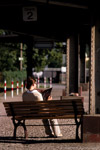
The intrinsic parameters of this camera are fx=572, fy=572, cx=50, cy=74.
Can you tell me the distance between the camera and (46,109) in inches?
404

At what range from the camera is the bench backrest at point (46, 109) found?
33.4 feet

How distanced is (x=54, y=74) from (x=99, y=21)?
6880cm

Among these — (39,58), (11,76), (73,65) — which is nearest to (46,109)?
(73,65)

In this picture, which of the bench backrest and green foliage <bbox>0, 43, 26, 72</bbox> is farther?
green foliage <bbox>0, 43, 26, 72</bbox>

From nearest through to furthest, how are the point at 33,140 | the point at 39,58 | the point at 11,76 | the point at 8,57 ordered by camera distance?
1. the point at 33,140
2. the point at 11,76
3. the point at 8,57
4. the point at 39,58

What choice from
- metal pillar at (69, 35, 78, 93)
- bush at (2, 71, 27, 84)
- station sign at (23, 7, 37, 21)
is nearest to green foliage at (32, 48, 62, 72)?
bush at (2, 71, 27, 84)

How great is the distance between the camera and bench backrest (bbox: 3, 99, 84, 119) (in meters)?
10.2

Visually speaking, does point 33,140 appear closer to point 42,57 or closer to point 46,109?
point 46,109

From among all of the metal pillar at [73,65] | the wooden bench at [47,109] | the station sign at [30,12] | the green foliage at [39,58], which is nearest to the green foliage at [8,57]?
the green foliage at [39,58]

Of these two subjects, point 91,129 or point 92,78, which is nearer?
point 91,129

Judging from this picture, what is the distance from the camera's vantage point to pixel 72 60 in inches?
808

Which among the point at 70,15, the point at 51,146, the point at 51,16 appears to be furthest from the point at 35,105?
the point at 51,16

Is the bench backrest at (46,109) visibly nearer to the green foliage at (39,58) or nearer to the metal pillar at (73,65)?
the metal pillar at (73,65)

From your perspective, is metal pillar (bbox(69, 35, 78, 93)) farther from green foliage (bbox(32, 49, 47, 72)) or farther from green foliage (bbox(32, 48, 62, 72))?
green foliage (bbox(32, 49, 47, 72))
